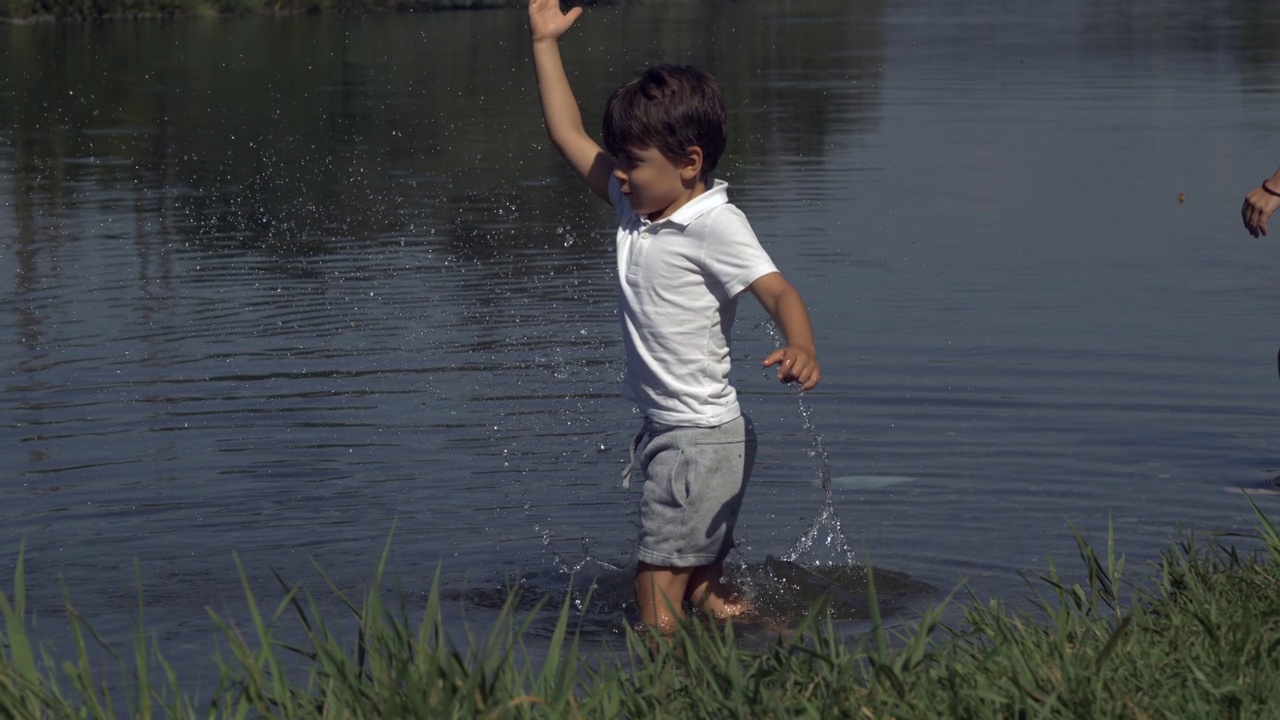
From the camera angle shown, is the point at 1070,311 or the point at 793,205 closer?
the point at 1070,311

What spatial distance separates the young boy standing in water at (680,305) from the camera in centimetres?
469

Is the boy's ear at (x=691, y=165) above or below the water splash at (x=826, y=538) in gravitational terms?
above

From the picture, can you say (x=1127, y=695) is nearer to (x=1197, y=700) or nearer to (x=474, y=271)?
(x=1197, y=700)

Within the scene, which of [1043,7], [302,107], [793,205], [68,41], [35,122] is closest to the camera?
[793,205]

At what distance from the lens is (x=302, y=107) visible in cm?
2395

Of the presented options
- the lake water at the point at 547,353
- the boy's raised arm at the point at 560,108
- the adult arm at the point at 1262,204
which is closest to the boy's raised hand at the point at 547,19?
the boy's raised arm at the point at 560,108

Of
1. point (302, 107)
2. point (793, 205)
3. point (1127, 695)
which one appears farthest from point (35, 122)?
point (1127, 695)

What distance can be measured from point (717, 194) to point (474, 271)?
245 inches

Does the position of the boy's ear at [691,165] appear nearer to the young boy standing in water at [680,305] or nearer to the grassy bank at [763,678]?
the young boy standing in water at [680,305]

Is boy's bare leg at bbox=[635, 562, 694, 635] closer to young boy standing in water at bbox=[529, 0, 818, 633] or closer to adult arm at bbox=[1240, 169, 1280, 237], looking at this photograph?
young boy standing in water at bbox=[529, 0, 818, 633]

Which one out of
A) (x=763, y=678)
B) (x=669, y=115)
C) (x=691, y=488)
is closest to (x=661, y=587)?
(x=691, y=488)

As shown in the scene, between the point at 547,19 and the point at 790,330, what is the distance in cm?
136

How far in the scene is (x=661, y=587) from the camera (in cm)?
490

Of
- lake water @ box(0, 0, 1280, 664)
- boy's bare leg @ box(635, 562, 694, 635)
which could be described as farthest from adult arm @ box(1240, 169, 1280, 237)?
boy's bare leg @ box(635, 562, 694, 635)
